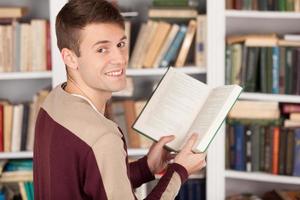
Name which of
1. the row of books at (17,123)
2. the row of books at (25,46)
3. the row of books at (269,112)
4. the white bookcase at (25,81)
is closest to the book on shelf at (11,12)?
the row of books at (25,46)

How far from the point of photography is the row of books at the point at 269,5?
2.65 metres

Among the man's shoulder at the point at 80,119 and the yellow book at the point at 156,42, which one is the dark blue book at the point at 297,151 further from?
the man's shoulder at the point at 80,119

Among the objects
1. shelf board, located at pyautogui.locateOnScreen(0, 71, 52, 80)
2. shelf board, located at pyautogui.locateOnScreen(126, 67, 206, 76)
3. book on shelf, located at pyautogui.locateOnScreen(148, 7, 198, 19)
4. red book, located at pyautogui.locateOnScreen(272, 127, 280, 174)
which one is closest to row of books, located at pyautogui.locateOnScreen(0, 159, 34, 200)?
shelf board, located at pyautogui.locateOnScreen(0, 71, 52, 80)

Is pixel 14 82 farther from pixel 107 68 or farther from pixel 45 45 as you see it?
pixel 107 68

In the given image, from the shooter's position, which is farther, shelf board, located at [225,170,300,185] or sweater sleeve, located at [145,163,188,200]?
shelf board, located at [225,170,300,185]

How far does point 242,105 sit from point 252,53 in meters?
0.26

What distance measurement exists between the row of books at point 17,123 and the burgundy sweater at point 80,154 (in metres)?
1.37

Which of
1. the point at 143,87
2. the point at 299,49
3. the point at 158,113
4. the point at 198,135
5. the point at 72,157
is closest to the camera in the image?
the point at 72,157

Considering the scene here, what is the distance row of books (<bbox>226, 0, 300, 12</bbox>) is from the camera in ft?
8.70

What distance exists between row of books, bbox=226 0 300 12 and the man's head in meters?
1.35

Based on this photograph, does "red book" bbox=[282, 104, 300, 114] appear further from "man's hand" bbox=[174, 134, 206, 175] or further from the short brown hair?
the short brown hair

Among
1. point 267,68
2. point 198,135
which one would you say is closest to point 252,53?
point 267,68

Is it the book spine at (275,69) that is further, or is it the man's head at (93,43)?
the book spine at (275,69)

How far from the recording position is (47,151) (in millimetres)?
1393
